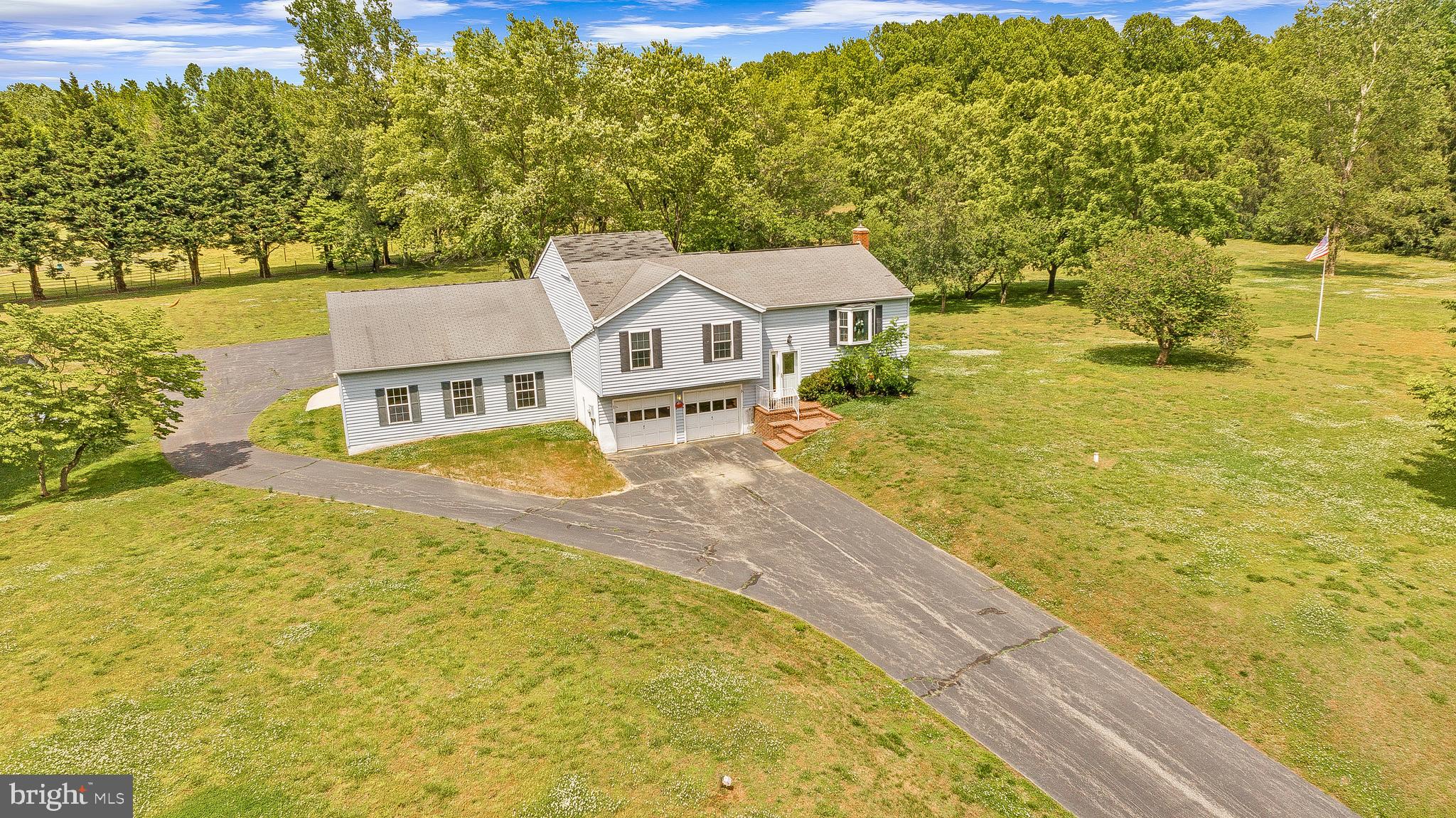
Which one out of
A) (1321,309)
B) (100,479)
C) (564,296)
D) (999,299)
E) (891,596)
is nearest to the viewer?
(891,596)

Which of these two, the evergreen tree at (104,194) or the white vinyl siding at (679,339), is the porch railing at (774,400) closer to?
the white vinyl siding at (679,339)

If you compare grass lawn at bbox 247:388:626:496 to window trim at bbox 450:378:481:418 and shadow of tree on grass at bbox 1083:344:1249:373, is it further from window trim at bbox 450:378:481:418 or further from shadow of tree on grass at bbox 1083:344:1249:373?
shadow of tree on grass at bbox 1083:344:1249:373

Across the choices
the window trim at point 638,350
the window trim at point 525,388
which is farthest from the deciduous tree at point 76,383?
the window trim at point 638,350

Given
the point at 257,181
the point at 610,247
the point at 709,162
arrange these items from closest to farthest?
the point at 610,247, the point at 709,162, the point at 257,181

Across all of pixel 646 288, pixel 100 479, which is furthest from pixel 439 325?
pixel 100 479

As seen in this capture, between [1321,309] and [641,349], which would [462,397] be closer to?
[641,349]
